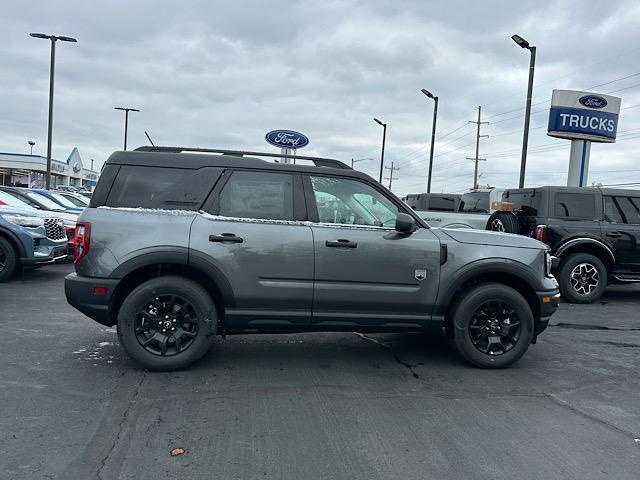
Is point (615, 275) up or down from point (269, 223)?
down

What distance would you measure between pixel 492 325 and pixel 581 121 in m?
17.5

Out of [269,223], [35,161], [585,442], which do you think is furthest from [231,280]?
[35,161]

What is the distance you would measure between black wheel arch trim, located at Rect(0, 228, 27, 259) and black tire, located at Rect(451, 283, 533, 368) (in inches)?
312

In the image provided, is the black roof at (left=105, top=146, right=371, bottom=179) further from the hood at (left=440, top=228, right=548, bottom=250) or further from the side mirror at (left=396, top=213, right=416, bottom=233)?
the hood at (left=440, top=228, right=548, bottom=250)

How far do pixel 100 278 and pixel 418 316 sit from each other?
2.92m

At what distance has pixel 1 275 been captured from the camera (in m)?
9.80

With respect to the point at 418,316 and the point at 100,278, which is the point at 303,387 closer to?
the point at 418,316

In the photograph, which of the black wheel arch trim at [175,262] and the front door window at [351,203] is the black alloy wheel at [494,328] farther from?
the black wheel arch trim at [175,262]

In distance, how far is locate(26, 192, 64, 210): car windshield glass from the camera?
44.9ft

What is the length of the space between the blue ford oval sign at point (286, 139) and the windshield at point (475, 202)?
184 inches

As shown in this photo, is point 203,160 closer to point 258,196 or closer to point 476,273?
point 258,196

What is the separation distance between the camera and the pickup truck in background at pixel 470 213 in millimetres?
10617

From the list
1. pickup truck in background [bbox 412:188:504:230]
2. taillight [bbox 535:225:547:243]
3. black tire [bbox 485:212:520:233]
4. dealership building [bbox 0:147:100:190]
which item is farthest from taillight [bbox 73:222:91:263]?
dealership building [bbox 0:147:100:190]

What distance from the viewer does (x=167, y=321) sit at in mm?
5062
